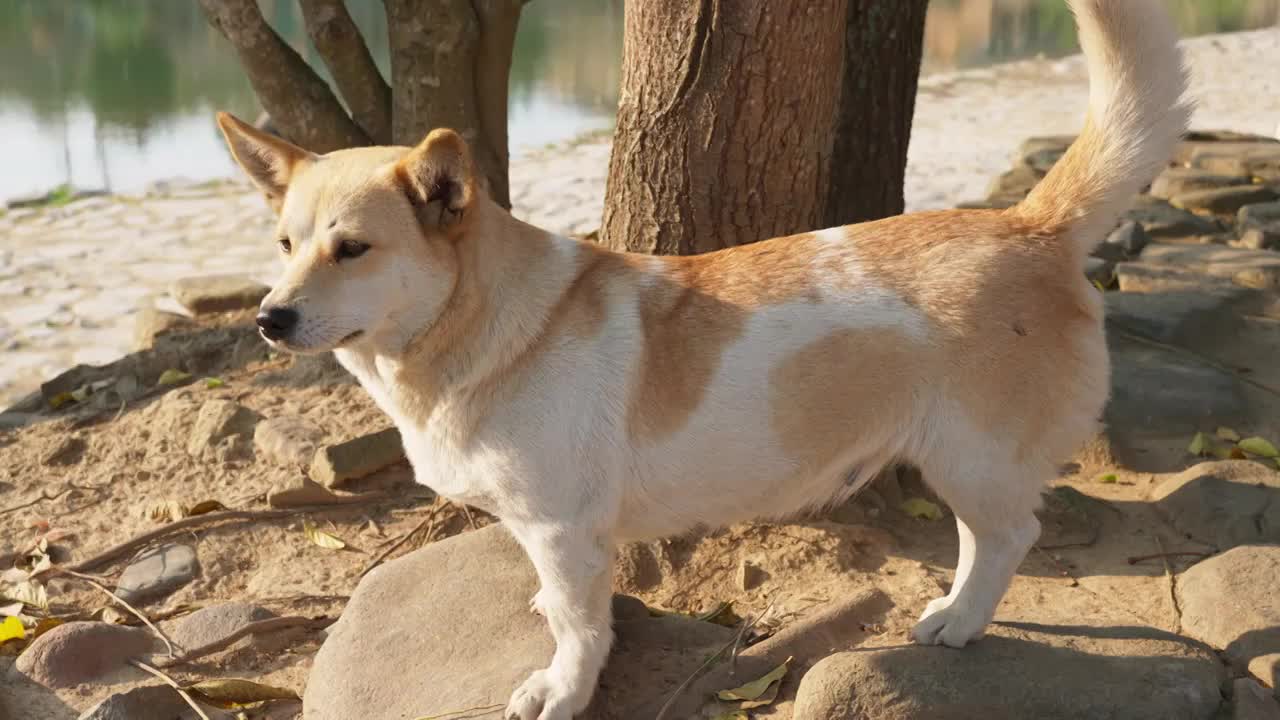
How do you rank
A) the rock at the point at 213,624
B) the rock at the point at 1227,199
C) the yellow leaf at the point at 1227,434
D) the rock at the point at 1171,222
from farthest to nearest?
the rock at the point at 1227,199 < the rock at the point at 1171,222 < the yellow leaf at the point at 1227,434 < the rock at the point at 213,624

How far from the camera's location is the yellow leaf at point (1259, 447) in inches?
192

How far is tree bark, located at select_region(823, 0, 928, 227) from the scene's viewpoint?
5.31 m

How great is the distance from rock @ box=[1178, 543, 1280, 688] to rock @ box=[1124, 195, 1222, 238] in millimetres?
3991

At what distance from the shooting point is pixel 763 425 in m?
3.26

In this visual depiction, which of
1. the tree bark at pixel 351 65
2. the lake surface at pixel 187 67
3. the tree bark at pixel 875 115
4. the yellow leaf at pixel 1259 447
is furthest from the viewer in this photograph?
the lake surface at pixel 187 67

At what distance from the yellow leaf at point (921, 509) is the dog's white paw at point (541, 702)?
5.66 ft

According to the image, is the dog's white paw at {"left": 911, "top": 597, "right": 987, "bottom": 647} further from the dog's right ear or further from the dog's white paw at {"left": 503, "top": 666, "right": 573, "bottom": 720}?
the dog's right ear

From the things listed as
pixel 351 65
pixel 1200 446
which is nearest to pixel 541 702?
pixel 1200 446

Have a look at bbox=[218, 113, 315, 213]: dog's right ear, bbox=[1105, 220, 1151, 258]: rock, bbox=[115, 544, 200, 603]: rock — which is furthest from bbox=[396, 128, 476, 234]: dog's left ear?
bbox=[1105, 220, 1151, 258]: rock

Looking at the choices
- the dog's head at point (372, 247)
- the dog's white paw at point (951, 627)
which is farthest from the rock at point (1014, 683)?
the dog's head at point (372, 247)

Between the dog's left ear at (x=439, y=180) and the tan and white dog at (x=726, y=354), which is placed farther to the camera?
the tan and white dog at (x=726, y=354)

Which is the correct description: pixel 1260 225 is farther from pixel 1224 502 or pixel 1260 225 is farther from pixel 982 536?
pixel 982 536

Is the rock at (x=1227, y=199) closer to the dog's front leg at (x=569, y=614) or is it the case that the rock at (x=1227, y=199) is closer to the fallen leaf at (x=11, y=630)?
the dog's front leg at (x=569, y=614)

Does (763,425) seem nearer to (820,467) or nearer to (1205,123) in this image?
(820,467)
